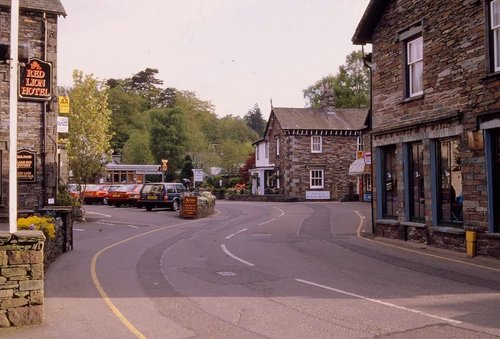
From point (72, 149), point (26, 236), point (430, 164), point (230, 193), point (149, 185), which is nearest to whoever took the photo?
point (26, 236)

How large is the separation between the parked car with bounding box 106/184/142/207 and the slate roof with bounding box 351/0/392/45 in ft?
74.3

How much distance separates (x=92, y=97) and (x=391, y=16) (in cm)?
1753

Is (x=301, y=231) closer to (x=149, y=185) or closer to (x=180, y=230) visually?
(x=180, y=230)

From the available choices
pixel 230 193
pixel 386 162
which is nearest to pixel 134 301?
pixel 386 162

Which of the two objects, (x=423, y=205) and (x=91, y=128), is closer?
(x=423, y=205)

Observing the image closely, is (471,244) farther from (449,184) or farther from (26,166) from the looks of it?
(26,166)

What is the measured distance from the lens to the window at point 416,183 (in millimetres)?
17047

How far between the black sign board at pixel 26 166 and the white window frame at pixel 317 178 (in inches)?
1197

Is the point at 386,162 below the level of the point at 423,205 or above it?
above

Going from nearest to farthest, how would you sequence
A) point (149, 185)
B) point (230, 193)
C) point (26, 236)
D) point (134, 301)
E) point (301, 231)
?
point (26, 236) < point (134, 301) < point (301, 231) < point (149, 185) < point (230, 193)

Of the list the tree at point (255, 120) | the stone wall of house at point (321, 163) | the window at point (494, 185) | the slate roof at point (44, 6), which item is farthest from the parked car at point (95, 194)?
the tree at point (255, 120)

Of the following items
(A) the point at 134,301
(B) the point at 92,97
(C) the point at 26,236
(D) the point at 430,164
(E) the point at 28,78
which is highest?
(B) the point at 92,97

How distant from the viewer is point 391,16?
61.4 feet

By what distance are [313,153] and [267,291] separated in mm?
40511
